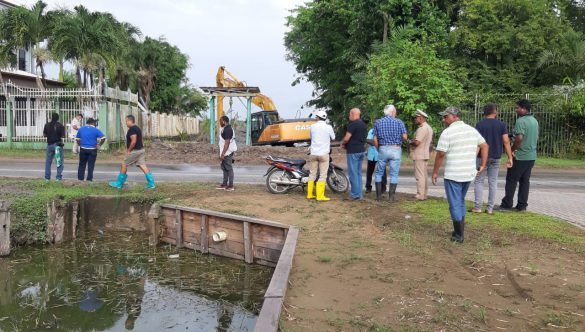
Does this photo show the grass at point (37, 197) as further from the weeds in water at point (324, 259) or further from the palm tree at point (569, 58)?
the palm tree at point (569, 58)

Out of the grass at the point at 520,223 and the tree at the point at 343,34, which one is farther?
the tree at the point at 343,34

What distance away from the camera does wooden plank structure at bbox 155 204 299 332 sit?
8422mm

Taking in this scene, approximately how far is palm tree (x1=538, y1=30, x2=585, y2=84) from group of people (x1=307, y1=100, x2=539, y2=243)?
18.4m

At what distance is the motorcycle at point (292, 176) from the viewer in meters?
10.8

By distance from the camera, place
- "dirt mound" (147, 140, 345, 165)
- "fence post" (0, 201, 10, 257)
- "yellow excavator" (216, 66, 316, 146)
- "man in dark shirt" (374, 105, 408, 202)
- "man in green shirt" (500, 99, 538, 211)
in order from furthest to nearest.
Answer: "yellow excavator" (216, 66, 316, 146), "dirt mound" (147, 140, 345, 165), "man in dark shirt" (374, 105, 408, 202), "fence post" (0, 201, 10, 257), "man in green shirt" (500, 99, 538, 211)

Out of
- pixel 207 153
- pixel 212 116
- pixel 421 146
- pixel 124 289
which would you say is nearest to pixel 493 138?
pixel 421 146

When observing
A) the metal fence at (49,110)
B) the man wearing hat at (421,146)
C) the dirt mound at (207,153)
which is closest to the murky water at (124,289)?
the man wearing hat at (421,146)

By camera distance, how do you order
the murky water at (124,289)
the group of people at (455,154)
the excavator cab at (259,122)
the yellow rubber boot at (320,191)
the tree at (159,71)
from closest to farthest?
the murky water at (124,289) < the group of people at (455,154) < the yellow rubber boot at (320,191) < the excavator cab at (259,122) < the tree at (159,71)

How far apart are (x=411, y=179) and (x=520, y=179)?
6465mm

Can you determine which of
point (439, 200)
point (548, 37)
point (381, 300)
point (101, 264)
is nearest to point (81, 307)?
point (101, 264)

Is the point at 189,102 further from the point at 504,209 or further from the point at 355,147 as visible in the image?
the point at 504,209

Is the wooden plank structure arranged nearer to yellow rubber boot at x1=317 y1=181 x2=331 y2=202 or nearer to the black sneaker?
yellow rubber boot at x1=317 y1=181 x2=331 y2=202

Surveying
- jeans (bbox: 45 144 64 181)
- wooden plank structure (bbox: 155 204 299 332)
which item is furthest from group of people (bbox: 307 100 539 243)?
jeans (bbox: 45 144 64 181)

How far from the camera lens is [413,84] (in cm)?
2083
